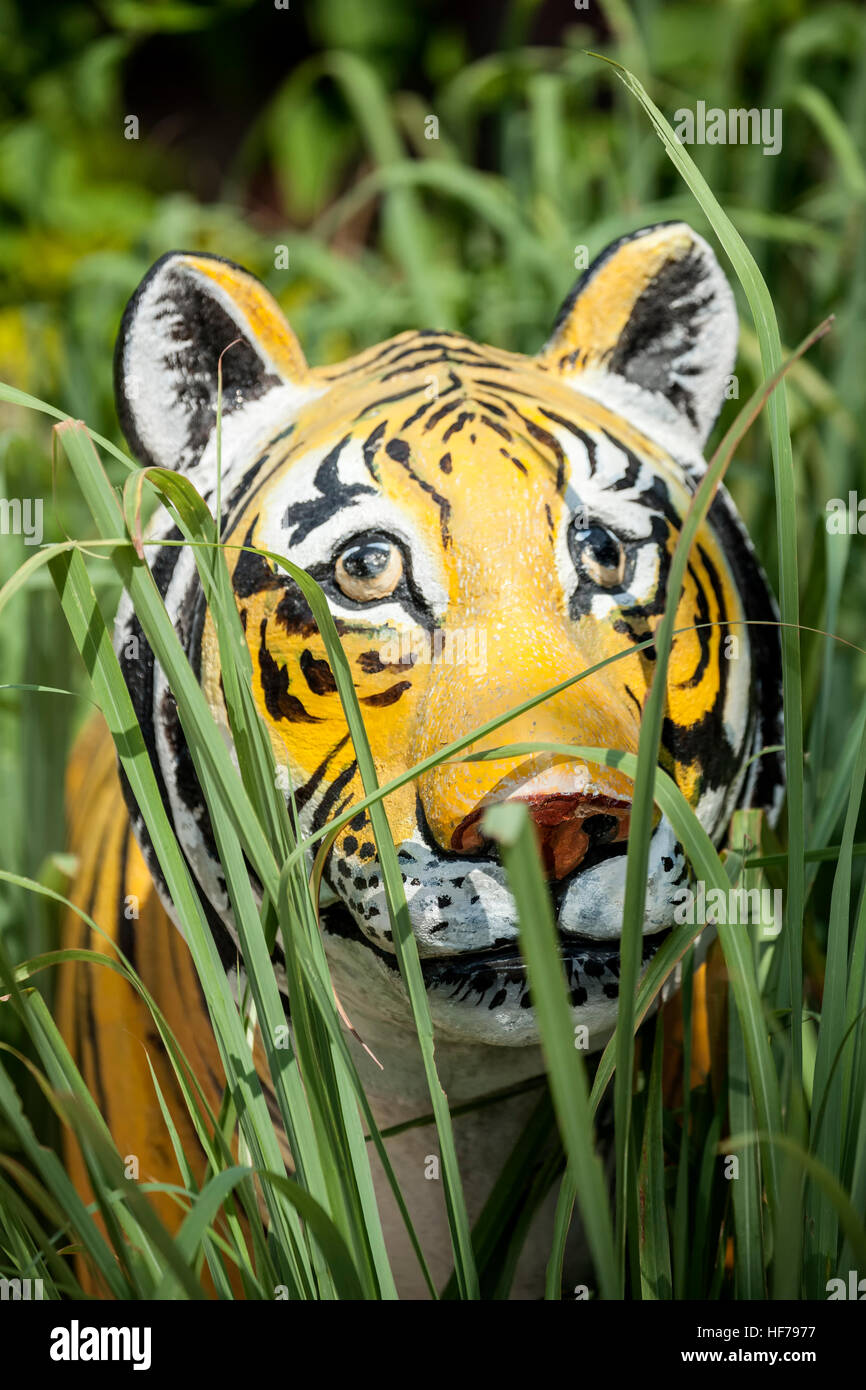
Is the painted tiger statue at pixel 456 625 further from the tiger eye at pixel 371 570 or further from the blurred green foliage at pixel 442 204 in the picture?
the blurred green foliage at pixel 442 204

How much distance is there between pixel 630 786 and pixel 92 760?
2.46 ft

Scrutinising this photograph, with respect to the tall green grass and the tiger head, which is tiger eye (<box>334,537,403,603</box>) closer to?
the tiger head

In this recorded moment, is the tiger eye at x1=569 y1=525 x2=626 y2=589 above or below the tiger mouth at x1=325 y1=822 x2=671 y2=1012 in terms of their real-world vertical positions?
above

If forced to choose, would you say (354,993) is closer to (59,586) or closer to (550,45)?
(59,586)

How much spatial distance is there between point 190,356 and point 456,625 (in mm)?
298

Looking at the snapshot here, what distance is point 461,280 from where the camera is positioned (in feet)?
6.71

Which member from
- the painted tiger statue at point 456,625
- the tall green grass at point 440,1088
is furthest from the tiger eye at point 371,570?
the tall green grass at point 440,1088

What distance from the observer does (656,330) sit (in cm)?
87

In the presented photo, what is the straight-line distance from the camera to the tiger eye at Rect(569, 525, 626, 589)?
0.72 m

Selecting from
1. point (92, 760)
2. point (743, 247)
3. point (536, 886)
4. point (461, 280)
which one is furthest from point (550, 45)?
point (536, 886)

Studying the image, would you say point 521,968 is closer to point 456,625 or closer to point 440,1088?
point 440,1088

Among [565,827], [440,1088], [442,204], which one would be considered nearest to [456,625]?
[565,827]

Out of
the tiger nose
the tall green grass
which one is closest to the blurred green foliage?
the tall green grass

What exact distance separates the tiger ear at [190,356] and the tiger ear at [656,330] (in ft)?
0.67
